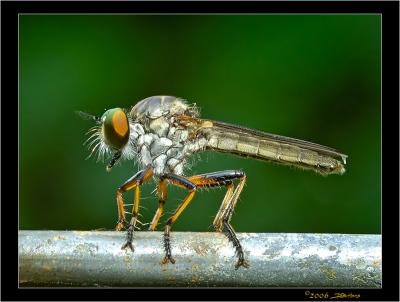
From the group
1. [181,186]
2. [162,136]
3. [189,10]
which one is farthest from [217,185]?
[189,10]

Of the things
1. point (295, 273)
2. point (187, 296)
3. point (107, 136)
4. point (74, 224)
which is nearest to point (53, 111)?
point (74, 224)

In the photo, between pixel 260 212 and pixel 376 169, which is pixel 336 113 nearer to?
pixel 376 169

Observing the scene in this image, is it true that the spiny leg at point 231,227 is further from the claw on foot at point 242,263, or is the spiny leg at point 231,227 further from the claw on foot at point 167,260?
the claw on foot at point 167,260

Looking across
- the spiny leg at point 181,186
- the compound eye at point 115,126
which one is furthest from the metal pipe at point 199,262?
the compound eye at point 115,126

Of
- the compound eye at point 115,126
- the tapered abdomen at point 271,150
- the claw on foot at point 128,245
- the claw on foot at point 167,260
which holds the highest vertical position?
the compound eye at point 115,126

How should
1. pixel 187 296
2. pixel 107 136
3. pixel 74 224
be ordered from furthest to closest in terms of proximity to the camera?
pixel 74 224 → pixel 107 136 → pixel 187 296

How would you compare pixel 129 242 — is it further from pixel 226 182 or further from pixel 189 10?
pixel 189 10
